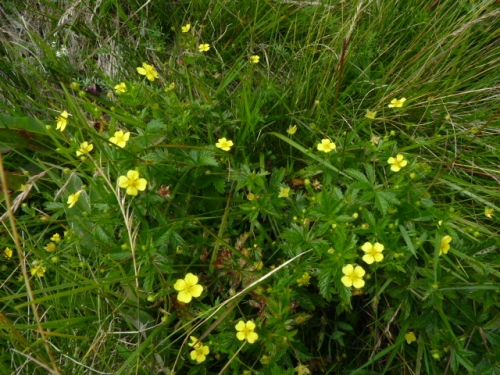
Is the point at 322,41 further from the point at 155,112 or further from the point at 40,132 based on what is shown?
the point at 40,132

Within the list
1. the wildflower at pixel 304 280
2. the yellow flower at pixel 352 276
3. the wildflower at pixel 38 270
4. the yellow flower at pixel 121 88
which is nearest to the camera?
the yellow flower at pixel 352 276

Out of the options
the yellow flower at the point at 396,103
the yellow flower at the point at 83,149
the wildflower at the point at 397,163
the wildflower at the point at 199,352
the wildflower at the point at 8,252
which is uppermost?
the yellow flower at the point at 396,103

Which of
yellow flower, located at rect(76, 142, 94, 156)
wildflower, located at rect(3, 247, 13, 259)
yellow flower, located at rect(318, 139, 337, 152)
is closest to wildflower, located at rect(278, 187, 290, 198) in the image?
yellow flower, located at rect(318, 139, 337, 152)

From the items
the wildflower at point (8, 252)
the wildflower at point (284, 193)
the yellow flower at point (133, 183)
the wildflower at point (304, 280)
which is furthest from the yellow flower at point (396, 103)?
the wildflower at point (8, 252)

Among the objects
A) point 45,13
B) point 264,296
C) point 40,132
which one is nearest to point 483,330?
point 264,296

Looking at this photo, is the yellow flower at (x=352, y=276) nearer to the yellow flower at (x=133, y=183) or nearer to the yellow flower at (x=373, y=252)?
the yellow flower at (x=373, y=252)

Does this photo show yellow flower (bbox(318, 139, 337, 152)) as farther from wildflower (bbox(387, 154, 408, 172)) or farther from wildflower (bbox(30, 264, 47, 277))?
wildflower (bbox(30, 264, 47, 277))
